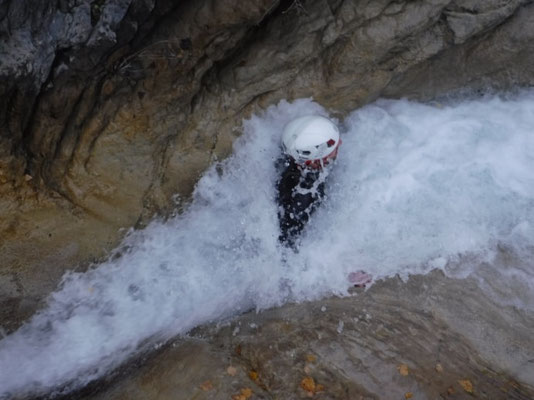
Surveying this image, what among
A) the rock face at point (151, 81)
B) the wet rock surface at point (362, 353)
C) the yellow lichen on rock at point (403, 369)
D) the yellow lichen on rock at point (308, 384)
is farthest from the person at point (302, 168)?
the yellow lichen on rock at point (403, 369)

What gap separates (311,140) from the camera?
4055 mm

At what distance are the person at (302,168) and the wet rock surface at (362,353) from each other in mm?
925

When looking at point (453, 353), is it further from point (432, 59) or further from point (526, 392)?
point (432, 59)

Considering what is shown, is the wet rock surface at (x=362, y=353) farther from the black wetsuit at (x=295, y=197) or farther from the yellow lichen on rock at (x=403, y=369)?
the black wetsuit at (x=295, y=197)

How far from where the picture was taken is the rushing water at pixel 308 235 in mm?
4332

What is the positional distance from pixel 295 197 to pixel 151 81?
1828 millimetres

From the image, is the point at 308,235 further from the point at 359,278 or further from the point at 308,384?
the point at 308,384

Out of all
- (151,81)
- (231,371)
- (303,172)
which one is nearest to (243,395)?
(231,371)

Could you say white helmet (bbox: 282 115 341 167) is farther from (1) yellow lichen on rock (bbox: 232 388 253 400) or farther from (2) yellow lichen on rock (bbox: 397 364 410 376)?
(1) yellow lichen on rock (bbox: 232 388 253 400)

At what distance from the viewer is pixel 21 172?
3895 mm

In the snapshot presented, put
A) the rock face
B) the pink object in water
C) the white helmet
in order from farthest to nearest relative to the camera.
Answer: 1. the pink object in water
2. the white helmet
3. the rock face

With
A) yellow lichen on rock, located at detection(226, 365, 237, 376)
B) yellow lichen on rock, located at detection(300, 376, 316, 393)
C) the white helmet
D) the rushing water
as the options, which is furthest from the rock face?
yellow lichen on rock, located at detection(300, 376, 316, 393)

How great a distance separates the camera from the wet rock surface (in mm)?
3580

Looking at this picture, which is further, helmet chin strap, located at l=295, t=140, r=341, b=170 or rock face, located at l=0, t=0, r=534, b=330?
helmet chin strap, located at l=295, t=140, r=341, b=170
